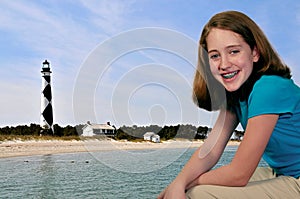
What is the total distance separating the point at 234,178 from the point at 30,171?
57.1ft

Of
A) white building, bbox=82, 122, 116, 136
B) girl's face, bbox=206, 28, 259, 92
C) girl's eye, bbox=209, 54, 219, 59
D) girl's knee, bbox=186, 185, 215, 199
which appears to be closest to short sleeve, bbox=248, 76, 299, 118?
girl's face, bbox=206, 28, 259, 92

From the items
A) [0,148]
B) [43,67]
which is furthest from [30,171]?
[43,67]

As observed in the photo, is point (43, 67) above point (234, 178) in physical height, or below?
above

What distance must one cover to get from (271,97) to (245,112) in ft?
0.69

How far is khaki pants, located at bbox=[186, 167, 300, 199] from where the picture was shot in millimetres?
1438

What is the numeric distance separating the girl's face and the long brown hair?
0.06 feet

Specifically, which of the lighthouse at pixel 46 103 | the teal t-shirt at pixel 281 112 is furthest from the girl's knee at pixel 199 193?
the lighthouse at pixel 46 103

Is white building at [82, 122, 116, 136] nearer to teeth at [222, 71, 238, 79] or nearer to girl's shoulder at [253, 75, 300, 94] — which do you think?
teeth at [222, 71, 238, 79]

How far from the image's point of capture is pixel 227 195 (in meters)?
1.44

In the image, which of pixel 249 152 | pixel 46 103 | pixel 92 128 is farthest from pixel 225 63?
pixel 46 103

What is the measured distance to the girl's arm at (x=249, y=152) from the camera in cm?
149

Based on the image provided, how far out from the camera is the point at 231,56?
1.63 meters

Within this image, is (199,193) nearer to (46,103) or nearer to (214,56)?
(214,56)

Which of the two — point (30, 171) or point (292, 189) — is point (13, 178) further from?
point (292, 189)
